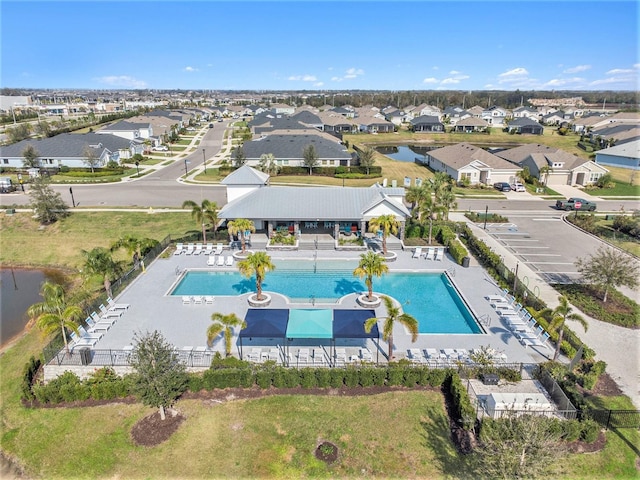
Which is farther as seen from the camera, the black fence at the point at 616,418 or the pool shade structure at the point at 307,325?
the pool shade structure at the point at 307,325

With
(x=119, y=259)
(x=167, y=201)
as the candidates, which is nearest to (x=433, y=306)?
(x=119, y=259)

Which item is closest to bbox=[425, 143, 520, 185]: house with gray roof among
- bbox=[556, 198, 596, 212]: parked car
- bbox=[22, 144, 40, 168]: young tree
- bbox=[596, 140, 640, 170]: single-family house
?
bbox=[556, 198, 596, 212]: parked car

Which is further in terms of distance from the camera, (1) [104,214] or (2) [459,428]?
(1) [104,214]

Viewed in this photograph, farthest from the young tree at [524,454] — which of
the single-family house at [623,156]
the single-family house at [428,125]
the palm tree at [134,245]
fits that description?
the single-family house at [428,125]

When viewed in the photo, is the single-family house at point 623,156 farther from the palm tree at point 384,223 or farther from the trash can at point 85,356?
the trash can at point 85,356

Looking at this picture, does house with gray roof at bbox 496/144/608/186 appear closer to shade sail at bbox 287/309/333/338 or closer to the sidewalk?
the sidewalk

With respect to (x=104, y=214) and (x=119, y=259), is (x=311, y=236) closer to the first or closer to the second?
(x=119, y=259)
